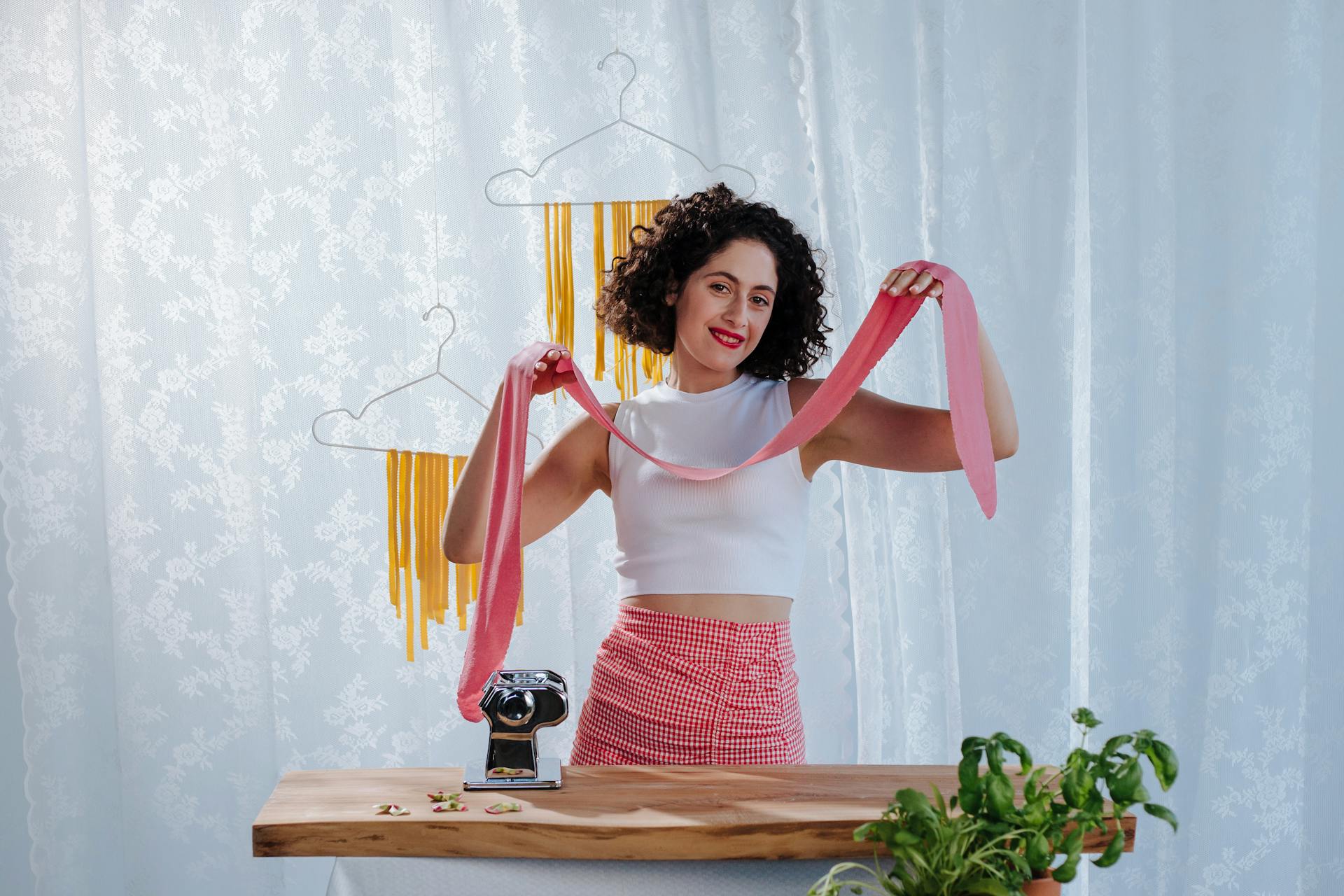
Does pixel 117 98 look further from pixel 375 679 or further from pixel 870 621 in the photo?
pixel 870 621

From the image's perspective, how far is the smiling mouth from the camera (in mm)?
1601

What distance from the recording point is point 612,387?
7.13 feet

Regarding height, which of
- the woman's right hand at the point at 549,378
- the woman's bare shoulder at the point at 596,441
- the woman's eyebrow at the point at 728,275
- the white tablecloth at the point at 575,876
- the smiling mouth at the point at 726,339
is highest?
the woman's eyebrow at the point at 728,275

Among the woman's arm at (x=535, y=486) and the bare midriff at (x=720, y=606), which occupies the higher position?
the woman's arm at (x=535, y=486)

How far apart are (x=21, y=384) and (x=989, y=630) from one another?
1785 mm

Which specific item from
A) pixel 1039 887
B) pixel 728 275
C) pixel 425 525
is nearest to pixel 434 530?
pixel 425 525

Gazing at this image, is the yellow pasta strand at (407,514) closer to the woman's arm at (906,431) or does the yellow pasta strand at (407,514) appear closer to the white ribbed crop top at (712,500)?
the white ribbed crop top at (712,500)

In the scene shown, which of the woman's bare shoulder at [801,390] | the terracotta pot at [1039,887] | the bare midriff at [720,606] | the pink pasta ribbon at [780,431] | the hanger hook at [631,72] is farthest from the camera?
the hanger hook at [631,72]

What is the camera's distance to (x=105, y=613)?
7.07ft

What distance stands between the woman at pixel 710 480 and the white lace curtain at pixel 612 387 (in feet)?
1.43

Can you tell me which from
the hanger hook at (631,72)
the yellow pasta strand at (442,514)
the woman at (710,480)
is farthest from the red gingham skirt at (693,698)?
the hanger hook at (631,72)

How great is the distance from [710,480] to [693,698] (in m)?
0.28

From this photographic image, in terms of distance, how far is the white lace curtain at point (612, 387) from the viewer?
2068 millimetres

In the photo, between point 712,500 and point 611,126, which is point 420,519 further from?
point 611,126
